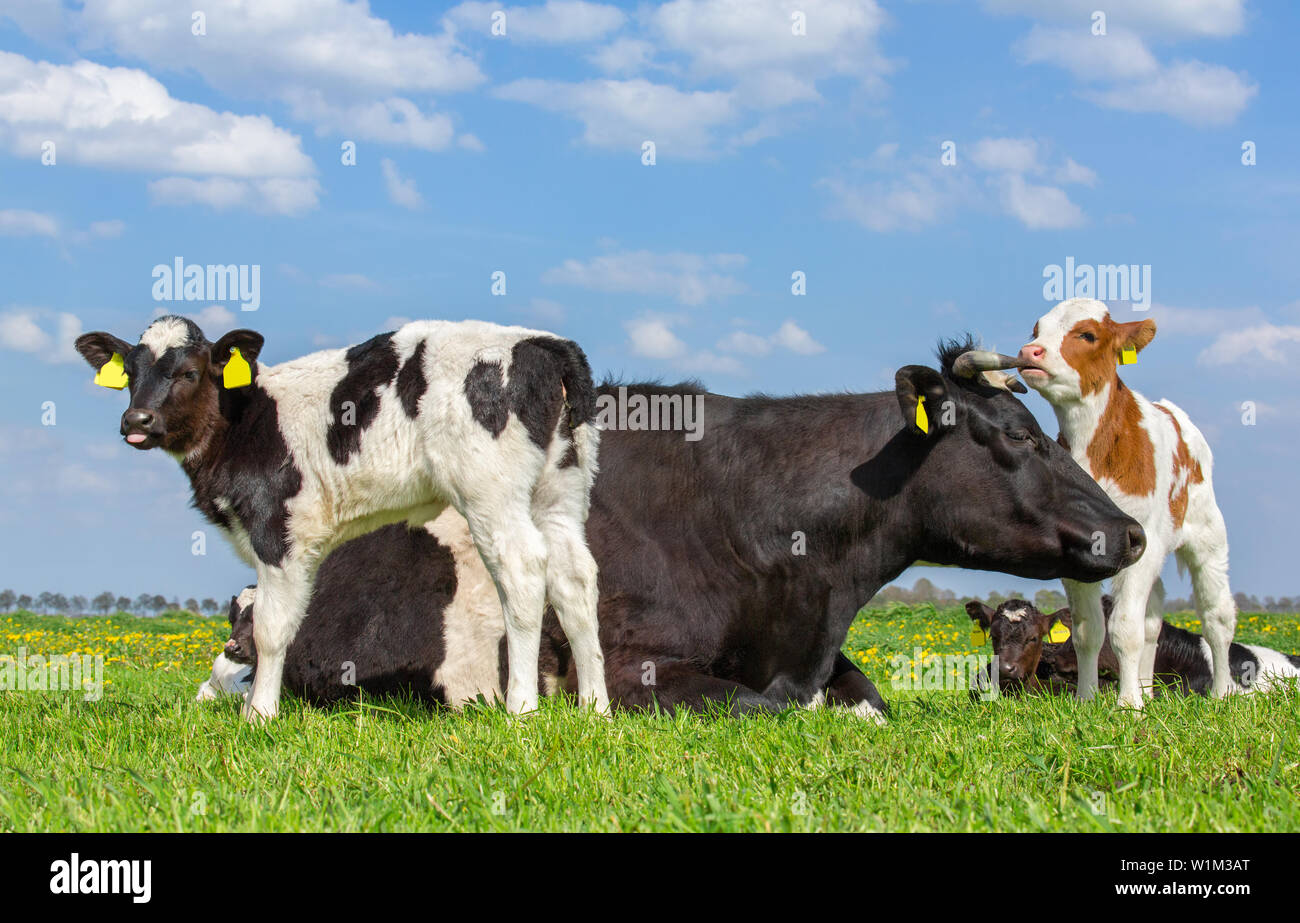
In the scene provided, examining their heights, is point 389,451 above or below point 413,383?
below

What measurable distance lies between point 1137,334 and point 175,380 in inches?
258

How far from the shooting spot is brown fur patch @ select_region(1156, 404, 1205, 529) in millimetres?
9156

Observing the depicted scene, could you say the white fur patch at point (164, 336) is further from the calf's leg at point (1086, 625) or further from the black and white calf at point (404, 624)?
the calf's leg at point (1086, 625)

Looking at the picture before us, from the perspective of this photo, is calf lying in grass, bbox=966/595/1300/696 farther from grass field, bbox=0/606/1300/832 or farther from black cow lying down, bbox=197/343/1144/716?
grass field, bbox=0/606/1300/832

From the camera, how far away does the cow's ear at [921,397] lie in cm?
744

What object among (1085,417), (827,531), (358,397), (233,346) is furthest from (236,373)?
(1085,417)

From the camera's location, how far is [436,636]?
7566 mm

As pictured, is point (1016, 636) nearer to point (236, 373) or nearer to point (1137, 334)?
point (1137, 334)

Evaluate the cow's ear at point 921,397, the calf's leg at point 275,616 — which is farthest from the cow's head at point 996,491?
the calf's leg at point 275,616

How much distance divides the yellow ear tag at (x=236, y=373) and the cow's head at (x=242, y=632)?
2.85m

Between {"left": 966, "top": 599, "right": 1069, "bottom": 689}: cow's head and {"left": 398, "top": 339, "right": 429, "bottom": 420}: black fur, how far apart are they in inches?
281

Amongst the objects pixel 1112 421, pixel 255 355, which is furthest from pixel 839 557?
pixel 255 355

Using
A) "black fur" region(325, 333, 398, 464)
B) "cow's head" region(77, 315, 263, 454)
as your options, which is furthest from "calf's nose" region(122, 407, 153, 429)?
"black fur" region(325, 333, 398, 464)

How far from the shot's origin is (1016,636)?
1188 centimetres
